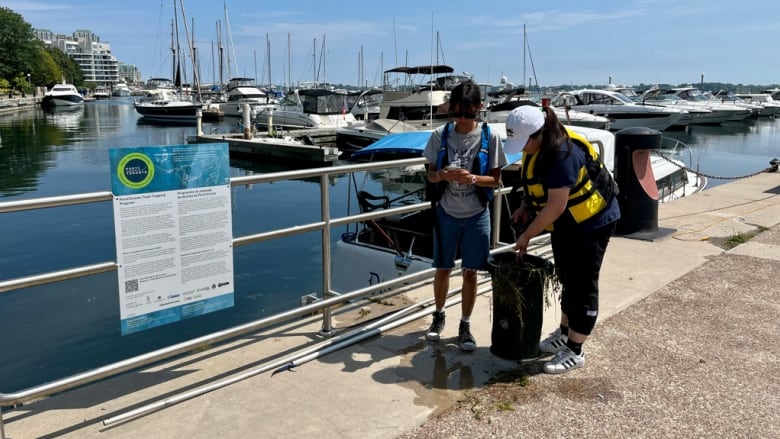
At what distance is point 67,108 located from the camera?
87.5 m

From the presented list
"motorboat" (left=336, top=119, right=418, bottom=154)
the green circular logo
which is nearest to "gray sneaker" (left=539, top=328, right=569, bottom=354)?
the green circular logo

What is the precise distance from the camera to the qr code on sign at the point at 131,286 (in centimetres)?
341

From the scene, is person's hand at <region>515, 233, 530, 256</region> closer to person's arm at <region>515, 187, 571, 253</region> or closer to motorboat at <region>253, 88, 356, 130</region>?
person's arm at <region>515, 187, 571, 253</region>

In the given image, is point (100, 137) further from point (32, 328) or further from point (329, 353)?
point (329, 353)

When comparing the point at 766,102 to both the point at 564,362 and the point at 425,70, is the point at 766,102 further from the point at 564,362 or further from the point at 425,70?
the point at 564,362

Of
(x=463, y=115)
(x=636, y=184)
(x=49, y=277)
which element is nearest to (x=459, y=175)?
(x=463, y=115)

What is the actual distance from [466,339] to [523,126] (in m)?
1.53

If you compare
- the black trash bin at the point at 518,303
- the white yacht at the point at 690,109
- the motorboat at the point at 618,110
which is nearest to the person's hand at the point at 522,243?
the black trash bin at the point at 518,303

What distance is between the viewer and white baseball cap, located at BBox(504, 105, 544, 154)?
365cm

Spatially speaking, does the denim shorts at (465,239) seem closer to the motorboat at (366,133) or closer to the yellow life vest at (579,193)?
the yellow life vest at (579,193)

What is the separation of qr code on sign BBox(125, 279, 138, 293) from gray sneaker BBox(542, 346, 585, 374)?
2.54 m

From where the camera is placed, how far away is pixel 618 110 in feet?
141

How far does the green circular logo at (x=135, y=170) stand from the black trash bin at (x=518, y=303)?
220 cm

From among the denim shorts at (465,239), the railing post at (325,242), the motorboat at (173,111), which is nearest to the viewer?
the denim shorts at (465,239)
